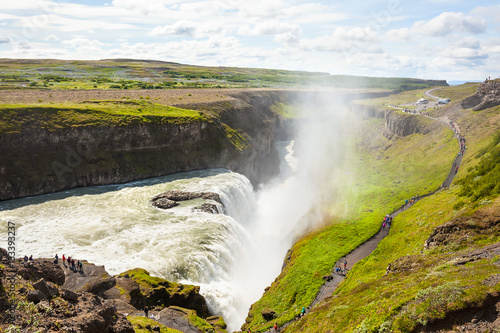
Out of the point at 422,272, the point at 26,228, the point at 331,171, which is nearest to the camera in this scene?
the point at 422,272

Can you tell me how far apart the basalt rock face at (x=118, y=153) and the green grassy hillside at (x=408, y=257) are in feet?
112

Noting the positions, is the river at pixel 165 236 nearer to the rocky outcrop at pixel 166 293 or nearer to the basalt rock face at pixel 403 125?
the rocky outcrop at pixel 166 293

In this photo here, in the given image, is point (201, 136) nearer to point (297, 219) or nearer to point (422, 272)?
point (297, 219)

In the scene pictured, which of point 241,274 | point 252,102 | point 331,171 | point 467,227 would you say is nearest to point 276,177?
point 331,171

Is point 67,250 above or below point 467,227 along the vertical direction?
below

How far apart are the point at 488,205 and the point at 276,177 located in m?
77.5

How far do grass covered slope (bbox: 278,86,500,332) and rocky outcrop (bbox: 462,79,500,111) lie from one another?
52363 mm

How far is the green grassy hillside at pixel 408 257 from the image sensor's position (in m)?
20.8

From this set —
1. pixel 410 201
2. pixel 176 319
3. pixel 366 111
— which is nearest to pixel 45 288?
pixel 176 319

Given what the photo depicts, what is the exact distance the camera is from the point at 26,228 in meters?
47.1

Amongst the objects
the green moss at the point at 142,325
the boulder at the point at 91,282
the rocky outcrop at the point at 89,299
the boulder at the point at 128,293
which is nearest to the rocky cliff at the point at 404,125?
the rocky outcrop at the point at 89,299

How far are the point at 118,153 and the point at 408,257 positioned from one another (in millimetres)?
60711

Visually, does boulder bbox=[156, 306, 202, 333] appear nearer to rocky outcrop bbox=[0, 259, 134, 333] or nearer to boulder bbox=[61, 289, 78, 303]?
rocky outcrop bbox=[0, 259, 134, 333]

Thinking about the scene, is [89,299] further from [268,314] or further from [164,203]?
[164,203]
